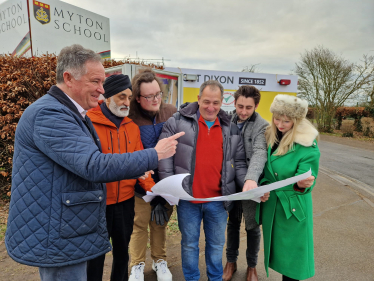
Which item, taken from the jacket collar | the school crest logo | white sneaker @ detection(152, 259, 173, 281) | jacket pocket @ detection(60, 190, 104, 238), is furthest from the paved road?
the school crest logo

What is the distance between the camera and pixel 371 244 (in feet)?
11.5

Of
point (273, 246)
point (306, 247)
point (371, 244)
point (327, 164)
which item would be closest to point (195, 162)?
point (273, 246)

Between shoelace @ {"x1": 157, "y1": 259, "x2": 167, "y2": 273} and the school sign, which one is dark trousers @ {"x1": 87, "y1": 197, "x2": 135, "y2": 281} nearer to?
shoelace @ {"x1": 157, "y1": 259, "x2": 167, "y2": 273}

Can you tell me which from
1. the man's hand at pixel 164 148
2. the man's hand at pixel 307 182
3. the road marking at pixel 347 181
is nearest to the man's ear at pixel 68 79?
the man's hand at pixel 164 148

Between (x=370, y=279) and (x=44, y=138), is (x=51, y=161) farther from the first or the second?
(x=370, y=279)

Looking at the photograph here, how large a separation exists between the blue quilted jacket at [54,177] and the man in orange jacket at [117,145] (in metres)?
0.69

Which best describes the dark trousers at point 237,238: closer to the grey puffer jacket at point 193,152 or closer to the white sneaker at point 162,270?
the grey puffer jacket at point 193,152

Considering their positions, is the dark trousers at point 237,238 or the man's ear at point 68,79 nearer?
the man's ear at point 68,79

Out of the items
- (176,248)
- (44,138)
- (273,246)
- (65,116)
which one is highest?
(65,116)

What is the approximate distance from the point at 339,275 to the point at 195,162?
7.31ft

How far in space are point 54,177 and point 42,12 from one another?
645cm

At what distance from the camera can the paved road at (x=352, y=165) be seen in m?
6.97

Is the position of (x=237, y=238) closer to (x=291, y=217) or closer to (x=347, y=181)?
(x=291, y=217)

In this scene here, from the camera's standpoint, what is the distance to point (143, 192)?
Result: 2.48m
